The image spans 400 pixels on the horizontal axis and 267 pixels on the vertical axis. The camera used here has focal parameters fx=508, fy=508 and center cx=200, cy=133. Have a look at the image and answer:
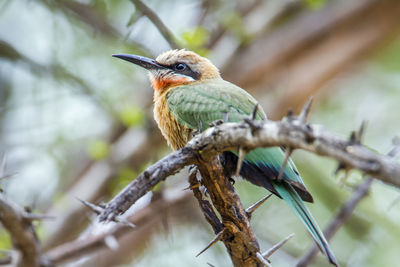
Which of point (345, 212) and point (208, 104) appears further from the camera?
point (208, 104)

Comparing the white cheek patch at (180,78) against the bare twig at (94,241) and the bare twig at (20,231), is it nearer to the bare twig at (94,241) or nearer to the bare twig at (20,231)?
the bare twig at (94,241)

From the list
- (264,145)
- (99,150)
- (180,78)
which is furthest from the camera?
(99,150)

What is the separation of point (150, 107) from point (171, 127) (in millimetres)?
3094

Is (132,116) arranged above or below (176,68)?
below

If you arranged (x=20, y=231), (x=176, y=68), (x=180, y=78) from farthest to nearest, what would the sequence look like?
(x=176, y=68) < (x=180, y=78) < (x=20, y=231)

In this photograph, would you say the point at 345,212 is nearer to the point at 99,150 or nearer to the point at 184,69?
the point at 184,69

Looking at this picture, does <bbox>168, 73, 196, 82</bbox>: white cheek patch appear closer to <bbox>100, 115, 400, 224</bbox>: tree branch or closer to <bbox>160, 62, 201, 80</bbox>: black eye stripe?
<bbox>160, 62, 201, 80</bbox>: black eye stripe

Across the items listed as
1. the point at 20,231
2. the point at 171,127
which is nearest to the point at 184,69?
the point at 171,127

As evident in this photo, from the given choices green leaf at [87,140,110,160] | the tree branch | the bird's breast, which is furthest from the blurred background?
the tree branch

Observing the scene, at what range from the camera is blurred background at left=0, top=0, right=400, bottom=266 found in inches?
263

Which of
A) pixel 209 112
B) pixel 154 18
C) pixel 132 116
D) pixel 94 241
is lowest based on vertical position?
pixel 94 241

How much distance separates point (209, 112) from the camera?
13.3 feet

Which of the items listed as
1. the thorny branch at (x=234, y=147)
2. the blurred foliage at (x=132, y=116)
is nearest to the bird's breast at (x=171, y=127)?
the thorny branch at (x=234, y=147)

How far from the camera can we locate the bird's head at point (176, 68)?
5137 mm
